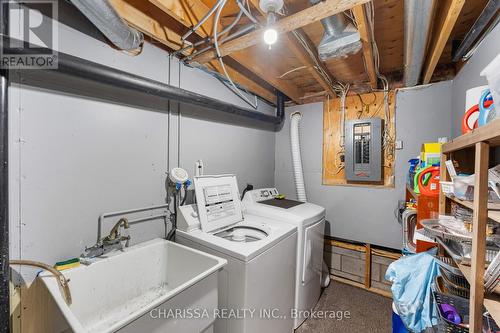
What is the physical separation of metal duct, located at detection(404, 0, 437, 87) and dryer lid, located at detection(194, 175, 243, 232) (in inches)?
64.9

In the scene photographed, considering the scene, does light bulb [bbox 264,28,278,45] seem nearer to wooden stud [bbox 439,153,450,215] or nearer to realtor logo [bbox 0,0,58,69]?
realtor logo [bbox 0,0,58,69]

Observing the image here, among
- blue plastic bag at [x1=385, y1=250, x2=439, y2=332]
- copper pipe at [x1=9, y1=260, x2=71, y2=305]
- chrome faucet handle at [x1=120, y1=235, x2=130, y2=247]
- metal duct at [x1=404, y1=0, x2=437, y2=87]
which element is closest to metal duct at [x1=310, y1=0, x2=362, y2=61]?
metal duct at [x1=404, y1=0, x2=437, y2=87]

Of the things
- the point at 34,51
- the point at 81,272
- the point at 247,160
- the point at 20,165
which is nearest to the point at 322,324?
the point at 247,160

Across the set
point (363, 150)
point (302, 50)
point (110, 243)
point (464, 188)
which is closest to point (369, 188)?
point (363, 150)

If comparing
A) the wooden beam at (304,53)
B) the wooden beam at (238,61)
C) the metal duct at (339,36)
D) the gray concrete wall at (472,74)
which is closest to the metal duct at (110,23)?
the wooden beam at (238,61)

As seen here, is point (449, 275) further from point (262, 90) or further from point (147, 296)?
point (262, 90)

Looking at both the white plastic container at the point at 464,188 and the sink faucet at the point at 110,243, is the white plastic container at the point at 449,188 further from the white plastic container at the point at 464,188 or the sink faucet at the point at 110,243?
the sink faucet at the point at 110,243

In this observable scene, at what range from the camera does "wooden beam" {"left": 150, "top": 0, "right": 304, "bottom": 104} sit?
1324 millimetres

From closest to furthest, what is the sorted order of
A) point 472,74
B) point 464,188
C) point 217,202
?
point 464,188
point 472,74
point 217,202

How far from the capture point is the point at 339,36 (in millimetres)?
1510

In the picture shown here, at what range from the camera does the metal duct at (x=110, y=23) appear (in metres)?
1.00

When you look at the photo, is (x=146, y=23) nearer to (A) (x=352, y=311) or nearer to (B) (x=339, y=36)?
(B) (x=339, y=36)

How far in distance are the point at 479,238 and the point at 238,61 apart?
1882 millimetres

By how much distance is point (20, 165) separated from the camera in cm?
112
